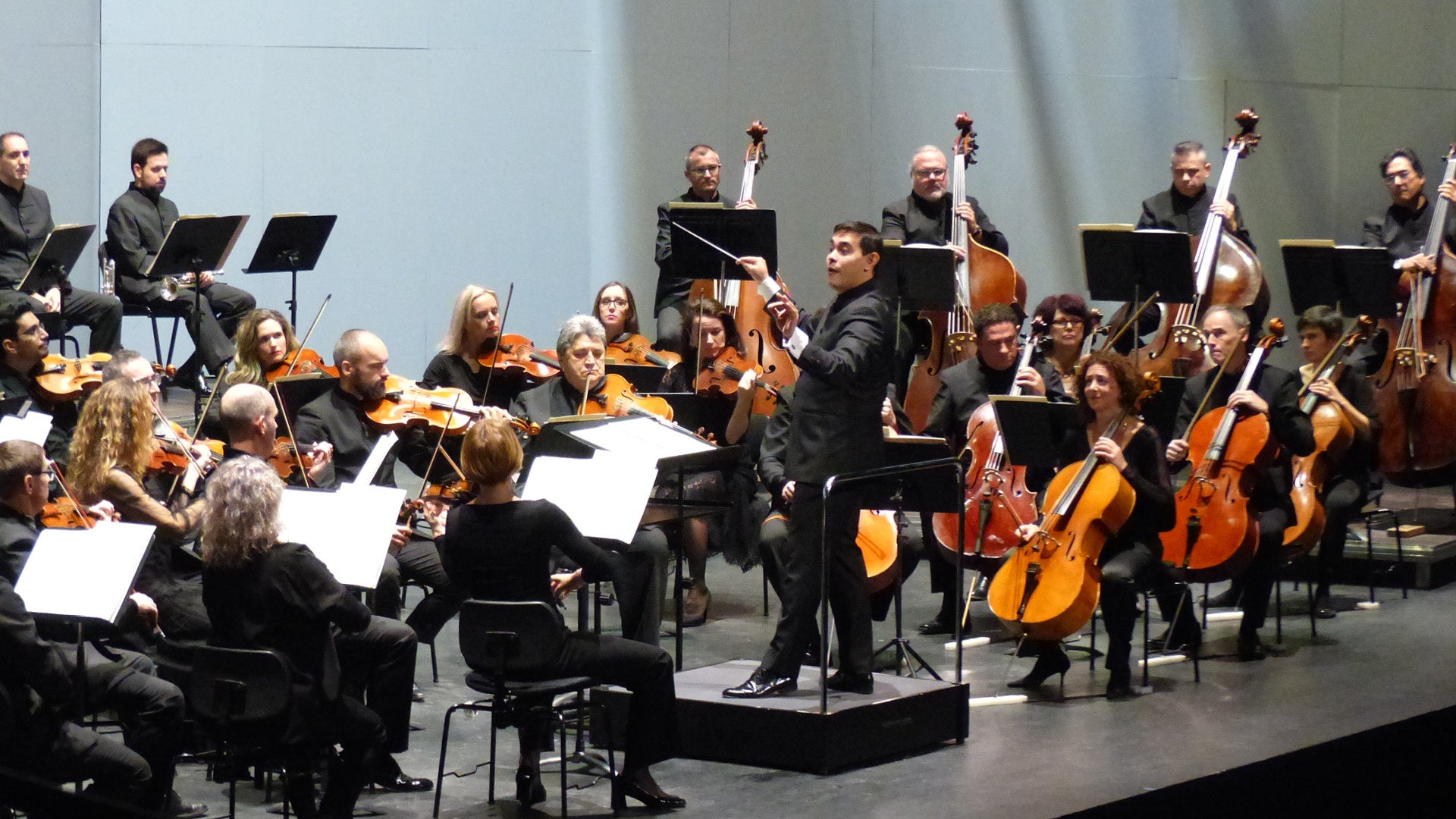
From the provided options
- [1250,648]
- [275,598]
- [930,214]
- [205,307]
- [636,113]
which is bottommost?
[1250,648]

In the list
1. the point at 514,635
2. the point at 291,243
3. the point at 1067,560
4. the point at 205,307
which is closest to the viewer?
the point at 514,635

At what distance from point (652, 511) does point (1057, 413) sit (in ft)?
4.27

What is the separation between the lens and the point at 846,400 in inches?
194

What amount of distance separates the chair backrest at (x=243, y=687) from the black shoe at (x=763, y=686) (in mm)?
1376

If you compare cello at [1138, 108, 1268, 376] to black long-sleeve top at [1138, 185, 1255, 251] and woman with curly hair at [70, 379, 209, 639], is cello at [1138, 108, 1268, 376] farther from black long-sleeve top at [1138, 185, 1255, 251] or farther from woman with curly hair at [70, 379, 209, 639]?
woman with curly hair at [70, 379, 209, 639]

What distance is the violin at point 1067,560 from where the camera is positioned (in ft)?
17.9

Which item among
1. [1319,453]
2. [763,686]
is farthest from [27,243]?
[1319,453]

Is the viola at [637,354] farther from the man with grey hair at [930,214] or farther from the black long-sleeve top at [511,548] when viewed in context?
the black long-sleeve top at [511,548]

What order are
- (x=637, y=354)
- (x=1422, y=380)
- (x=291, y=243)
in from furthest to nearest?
(x=291, y=243) → (x=1422, y=380) → (x=637, y=354)

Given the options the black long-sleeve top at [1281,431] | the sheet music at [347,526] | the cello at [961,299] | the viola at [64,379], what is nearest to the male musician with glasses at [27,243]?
the viola at [64,379]

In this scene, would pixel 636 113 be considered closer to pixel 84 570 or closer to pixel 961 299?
pixel 961 299

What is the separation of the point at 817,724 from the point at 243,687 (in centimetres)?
153

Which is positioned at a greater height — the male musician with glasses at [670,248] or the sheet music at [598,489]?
the male musician with glasses at [670,248]

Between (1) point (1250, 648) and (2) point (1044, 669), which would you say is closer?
(2) point (1044, 669)
